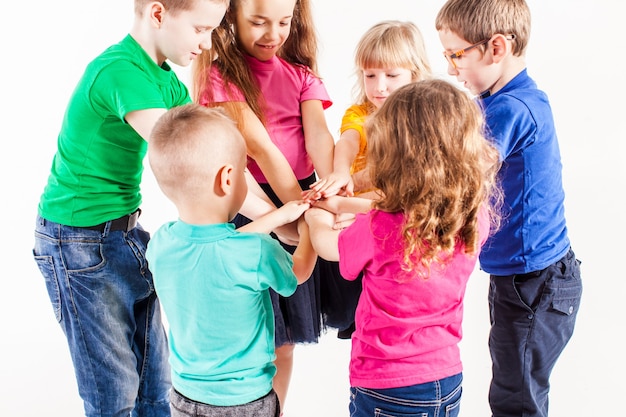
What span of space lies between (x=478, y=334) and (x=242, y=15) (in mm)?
1548

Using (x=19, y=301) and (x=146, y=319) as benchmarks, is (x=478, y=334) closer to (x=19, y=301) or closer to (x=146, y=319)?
(x=146, y=319)

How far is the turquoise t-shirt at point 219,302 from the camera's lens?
1.47 metres

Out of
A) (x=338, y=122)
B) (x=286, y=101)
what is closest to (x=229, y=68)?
(x=286, y=101)

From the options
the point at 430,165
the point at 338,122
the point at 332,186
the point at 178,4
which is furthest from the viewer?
the point at 338,122

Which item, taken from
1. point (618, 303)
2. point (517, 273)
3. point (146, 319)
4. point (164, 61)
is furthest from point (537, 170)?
point (618, 303)

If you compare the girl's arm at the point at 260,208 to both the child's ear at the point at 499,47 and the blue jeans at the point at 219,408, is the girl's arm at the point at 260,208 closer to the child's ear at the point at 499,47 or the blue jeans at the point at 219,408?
the blue jeans at the point at 219,408

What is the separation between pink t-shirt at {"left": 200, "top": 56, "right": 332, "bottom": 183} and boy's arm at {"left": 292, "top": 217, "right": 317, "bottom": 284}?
0.95 feet

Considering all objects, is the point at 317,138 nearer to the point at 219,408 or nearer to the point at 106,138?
the point at 106,138

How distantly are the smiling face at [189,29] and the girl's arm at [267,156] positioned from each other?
7.0 inches

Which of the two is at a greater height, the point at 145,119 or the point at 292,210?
the point at 145,119

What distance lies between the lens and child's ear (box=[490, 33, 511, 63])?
180 cm

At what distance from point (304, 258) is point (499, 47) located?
70cm

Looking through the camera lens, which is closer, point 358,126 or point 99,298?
point 99,298

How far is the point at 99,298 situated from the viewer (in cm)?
177
